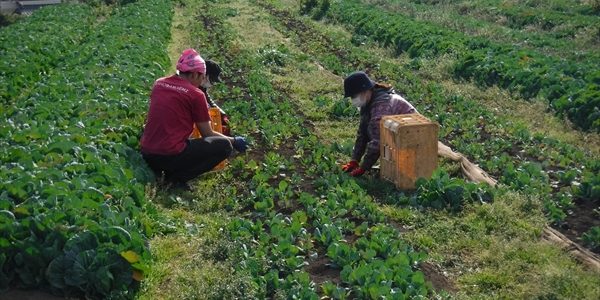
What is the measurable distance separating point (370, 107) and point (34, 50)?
11.3 meters

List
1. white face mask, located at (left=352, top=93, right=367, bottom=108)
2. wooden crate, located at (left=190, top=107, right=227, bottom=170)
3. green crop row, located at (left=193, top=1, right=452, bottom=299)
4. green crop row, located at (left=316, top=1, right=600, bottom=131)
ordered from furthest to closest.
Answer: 1. green crop row, located at (left=316, top=1, right=600, bottom=131)
2. wooden crate, located at (left=190, top=107, right=227, bottom=170)
3. white face mask, located at (left=352, top=93, right=367, bottom=108)
4. green crop row, located at (left=193, top=1, right=452, bottom=299)

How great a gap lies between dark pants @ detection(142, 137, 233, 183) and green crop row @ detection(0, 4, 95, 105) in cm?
572

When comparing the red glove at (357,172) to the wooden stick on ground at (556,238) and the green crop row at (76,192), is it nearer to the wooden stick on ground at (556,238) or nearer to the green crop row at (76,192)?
the wooden stick on ground at (556,238)

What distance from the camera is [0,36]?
19.8 m

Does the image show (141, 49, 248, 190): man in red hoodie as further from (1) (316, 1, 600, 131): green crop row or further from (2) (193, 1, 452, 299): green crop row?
(1) (316, 1, 600, 131): green crop row

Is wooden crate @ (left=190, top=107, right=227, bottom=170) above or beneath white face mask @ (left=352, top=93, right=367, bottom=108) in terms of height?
beneath

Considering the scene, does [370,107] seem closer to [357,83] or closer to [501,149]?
[357,83]

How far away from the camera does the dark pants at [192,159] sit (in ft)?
24.8

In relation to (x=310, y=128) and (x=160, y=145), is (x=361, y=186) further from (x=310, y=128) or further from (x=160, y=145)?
(x=310, y=128)

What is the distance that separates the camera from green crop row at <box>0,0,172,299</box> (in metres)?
5.00

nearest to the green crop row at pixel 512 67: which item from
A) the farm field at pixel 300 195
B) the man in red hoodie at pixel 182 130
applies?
the farm field at pixel 300 195

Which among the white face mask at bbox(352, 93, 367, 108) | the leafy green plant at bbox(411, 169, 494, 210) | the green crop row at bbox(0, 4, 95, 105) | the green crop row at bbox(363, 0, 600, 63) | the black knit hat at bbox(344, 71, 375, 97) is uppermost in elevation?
the black knit hat at bbox(344, 71, 375, 97)

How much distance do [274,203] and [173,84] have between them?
1729 mm

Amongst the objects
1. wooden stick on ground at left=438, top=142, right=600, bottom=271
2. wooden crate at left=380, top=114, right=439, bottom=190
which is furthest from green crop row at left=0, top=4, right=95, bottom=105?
wooden stick on ground at left=438, top=142, right=600, bottom=271
